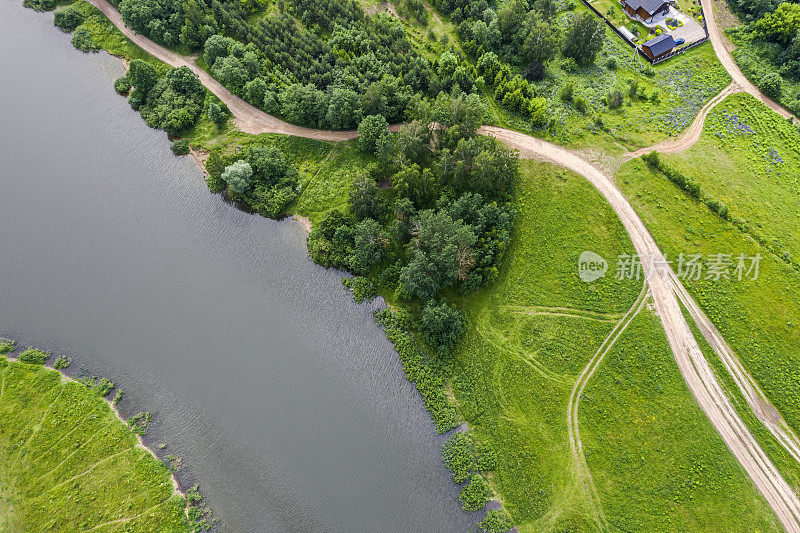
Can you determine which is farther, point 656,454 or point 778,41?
point 778,41

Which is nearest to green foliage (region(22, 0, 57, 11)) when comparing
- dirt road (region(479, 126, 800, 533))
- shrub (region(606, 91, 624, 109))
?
dirt road (region(479, 126, 800, 533))

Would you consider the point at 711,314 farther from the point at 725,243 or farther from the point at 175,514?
the point at 175,514

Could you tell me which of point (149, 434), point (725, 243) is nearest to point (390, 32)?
point (725, 243)

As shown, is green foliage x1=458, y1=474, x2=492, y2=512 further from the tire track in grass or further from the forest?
the forest

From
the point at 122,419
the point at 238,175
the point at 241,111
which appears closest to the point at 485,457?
the point at 122,419

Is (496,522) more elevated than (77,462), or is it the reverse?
(496,522)

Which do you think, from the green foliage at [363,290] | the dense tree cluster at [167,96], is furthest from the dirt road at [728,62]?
the dense tree cluster at [167,96]

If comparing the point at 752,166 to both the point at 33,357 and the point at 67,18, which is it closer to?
the point at 33,357

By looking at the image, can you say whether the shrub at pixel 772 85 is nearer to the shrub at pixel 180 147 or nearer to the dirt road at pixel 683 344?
the dirt road at pixel 683 344

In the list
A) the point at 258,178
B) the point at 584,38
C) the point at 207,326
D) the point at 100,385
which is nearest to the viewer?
the point at 100,385
